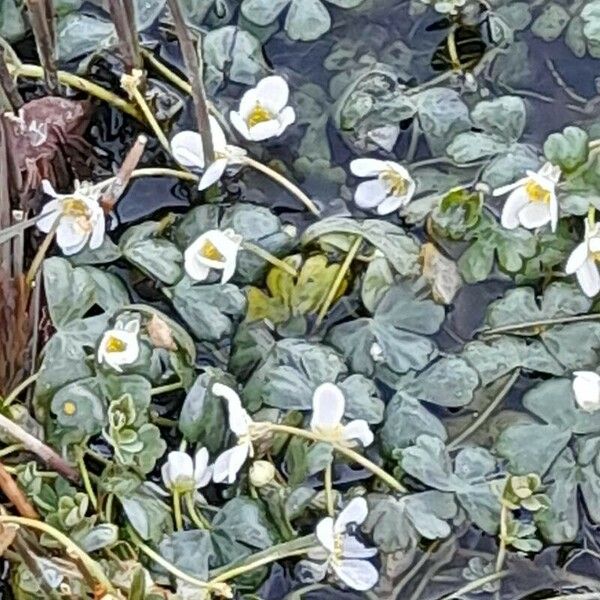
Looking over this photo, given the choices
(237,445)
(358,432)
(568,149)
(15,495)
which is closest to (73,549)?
(15,495)

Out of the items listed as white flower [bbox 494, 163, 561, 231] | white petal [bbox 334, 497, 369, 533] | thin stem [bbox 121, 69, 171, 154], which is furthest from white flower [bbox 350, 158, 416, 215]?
white petal [bbox 334, 497, 369, 533]

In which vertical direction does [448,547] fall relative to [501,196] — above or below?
below

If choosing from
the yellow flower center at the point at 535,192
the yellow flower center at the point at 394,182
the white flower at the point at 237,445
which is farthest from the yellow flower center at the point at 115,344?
the yellow flower center at the point at 535,192

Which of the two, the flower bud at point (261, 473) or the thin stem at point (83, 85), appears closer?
the flower bud at point (261, 473)

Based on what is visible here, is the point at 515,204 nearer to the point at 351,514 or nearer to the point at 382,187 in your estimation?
the point at 382,187

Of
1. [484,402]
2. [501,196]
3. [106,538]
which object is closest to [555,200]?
[501,196]

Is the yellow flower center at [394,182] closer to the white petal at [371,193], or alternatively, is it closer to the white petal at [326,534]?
the white petal at [371,193]

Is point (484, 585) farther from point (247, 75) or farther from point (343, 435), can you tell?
point (247, 75)
